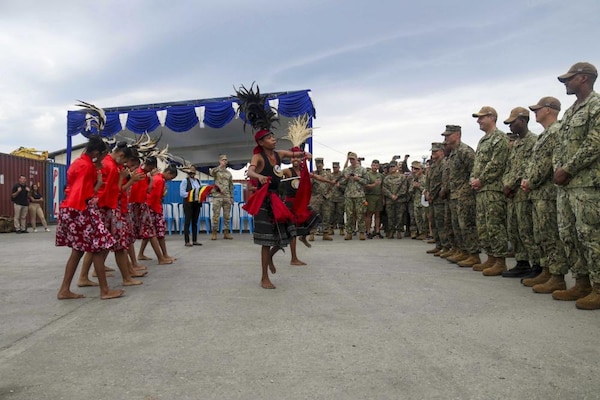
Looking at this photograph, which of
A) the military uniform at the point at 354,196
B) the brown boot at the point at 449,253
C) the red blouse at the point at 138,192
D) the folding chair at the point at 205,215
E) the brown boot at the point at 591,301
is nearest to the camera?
the brown boot at the point at 591,301

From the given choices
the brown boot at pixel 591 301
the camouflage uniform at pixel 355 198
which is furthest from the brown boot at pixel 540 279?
the camouflage uniform at pixel 355 198

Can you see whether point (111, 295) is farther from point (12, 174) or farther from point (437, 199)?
point (12, 174)

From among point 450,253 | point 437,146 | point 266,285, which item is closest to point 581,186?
point 266,285

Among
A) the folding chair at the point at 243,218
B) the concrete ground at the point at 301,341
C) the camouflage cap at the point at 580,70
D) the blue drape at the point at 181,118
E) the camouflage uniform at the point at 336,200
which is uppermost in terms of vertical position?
the blue drape at the point at 181,118

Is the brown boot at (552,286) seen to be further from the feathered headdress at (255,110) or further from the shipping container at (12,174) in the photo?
the shipping container at (12,174)

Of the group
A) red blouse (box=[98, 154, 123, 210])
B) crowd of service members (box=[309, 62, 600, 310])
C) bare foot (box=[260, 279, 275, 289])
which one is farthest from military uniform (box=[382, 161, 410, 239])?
red blouse (box=[98, 154, 123, 210])

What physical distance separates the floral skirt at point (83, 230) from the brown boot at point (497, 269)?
4.73 m

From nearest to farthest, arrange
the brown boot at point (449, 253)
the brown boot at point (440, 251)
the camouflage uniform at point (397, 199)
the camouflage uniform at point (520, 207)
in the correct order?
the camouflage uniform at point (520, 207) → the brown boot at point (449, 253) → the brown boot at point (440, 251) → the camouflage uniform at point (397, 199)

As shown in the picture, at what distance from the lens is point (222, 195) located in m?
12.3

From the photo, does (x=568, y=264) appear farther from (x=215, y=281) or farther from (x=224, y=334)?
(x=215, y=281)

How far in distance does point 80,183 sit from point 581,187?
4.88 m

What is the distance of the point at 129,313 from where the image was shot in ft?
13.8

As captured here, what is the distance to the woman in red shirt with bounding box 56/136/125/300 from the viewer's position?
464 centimetres

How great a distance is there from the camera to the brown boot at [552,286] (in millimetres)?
4848
